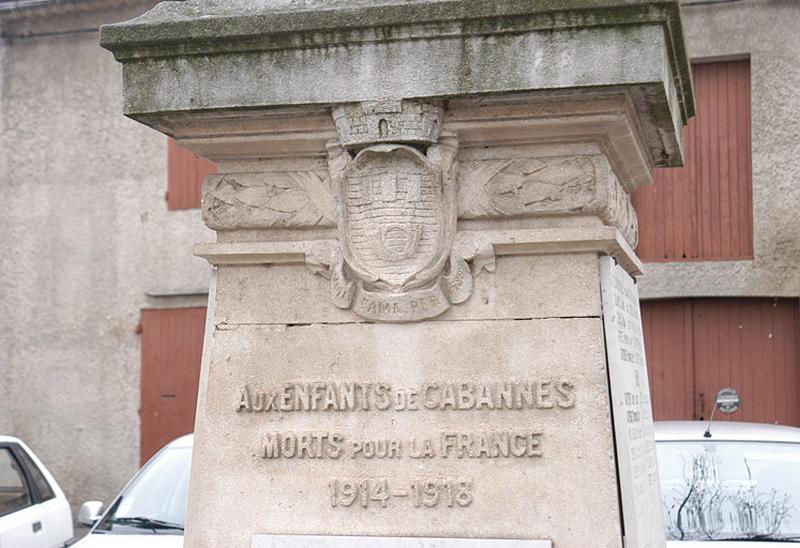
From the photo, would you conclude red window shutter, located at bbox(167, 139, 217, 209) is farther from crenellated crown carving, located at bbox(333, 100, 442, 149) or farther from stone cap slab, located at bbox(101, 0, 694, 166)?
crenellated crown carving, located at bbox(333, 100, 442, 149)

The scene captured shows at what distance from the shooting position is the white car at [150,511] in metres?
6.82

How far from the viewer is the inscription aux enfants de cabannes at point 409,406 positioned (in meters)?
3.94

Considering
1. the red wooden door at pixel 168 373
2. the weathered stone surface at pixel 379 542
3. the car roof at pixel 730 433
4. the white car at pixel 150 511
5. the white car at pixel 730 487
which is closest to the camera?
the weathered stone surface at pixel 379 542

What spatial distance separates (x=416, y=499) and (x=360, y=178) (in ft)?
3.51

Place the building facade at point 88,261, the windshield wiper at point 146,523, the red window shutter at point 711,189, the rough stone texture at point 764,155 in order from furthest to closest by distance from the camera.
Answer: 1. the building facade at point 88,261
2. the red window shutter at point 711,189
3. the rough stone texture at point 764,155
4. the windshield wiper at point 146,523

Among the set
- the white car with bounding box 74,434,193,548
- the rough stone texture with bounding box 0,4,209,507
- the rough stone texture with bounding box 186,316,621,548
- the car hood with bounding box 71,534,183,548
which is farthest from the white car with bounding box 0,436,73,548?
the rough stone texture with bounding box 0,4,209,507

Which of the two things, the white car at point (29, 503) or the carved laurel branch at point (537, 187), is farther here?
the white car at point (29, 503)

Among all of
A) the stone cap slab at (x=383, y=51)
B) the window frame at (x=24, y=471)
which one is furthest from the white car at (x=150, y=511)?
the stone cap slab at (x=383, y=51)

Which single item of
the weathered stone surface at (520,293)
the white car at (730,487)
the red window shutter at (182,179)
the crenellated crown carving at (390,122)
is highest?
the red window shutter at (182,179)

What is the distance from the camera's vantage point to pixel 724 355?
12.3m

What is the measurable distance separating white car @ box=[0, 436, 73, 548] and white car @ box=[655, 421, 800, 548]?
430cm

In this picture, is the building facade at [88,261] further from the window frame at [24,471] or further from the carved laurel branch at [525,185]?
the carved laurel branch at [525,185]

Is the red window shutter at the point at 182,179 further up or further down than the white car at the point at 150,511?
further up

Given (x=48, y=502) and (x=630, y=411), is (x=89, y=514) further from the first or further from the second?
(x=630, y=411)
